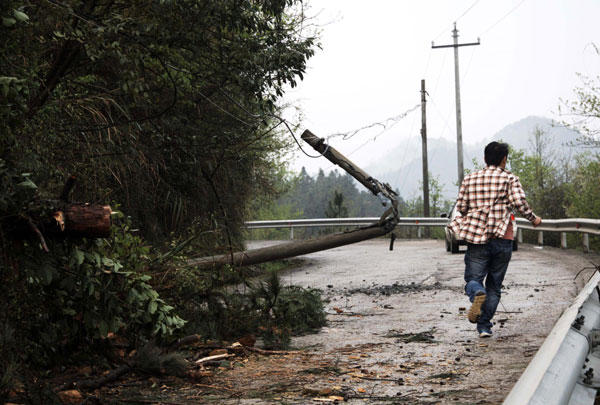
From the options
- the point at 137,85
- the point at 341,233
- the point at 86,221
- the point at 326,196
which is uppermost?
the point at 326,196

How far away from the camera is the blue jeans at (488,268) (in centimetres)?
785

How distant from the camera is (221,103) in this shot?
509 inches

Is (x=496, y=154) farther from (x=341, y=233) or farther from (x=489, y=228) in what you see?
(x=341, y=233)

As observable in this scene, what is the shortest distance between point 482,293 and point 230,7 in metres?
4.41

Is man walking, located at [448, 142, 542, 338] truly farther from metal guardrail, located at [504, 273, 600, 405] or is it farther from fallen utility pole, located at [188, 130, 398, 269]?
metal guardrail, located at [504, 273, 600, 405]

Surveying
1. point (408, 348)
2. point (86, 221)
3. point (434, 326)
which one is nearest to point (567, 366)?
point (86, 221)

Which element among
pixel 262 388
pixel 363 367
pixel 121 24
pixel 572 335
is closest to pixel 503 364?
pixel 363 367

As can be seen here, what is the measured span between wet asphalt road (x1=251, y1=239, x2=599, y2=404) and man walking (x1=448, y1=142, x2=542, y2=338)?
1.62 feet

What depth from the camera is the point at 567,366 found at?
2.88 metres

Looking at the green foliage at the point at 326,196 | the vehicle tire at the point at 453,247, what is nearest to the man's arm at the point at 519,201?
the vehicle tire at the point at 453,247

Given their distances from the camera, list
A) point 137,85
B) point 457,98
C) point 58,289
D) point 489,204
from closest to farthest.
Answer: point 58,289, point 137,85, point 489,204, point 457,98

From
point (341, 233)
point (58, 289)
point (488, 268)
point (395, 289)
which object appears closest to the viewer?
point (58, 289)

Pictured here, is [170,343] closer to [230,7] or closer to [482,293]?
[482,293]

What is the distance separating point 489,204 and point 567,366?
5.16 m
